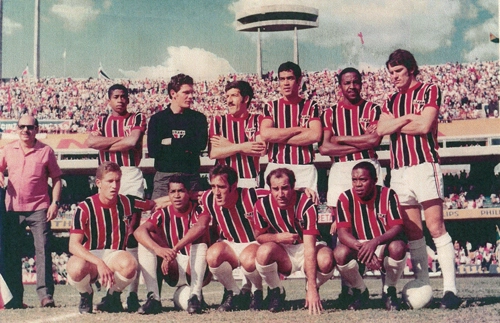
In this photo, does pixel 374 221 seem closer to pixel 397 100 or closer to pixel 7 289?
pixel 397 100

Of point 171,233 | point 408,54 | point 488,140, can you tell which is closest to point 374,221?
point 408,54

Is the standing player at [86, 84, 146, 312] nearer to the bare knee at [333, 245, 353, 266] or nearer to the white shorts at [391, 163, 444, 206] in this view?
the bare knee at [333, 245, 353, 266]

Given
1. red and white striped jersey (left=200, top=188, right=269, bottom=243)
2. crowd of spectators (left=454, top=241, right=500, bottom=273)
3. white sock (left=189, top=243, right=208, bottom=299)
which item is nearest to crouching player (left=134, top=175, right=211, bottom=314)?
white sock (left=189, top=243, right=208, bottom=299)

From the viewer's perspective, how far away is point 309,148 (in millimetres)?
4141

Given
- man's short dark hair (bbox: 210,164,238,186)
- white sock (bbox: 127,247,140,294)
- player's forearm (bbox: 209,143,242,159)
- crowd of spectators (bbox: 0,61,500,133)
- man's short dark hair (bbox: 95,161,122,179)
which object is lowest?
white sock (bbox: 127,247,140,294)

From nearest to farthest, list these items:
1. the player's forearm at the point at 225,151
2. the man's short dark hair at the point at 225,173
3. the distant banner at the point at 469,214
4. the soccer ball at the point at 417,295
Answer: the soccer ball at the point at 417,295 → the man's short dark hair at the point at 225,173 → the player's forearm at the point at 225,151 → the distant banner at the point at 469,214

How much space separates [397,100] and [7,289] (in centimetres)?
315

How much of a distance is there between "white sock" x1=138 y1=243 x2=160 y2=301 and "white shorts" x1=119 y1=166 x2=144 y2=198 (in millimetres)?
587

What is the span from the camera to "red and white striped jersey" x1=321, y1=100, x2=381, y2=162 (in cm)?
405

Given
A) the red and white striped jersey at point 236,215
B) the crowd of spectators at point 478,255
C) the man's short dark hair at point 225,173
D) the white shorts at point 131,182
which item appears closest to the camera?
the man's short dark hair at point 225,173

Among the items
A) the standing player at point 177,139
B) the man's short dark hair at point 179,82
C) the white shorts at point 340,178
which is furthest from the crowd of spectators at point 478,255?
the man's short dark hair at point 179,82

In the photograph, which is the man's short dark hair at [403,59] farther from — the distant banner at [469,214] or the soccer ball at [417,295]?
the distant banner at [469,214]

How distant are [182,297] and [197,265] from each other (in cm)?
25

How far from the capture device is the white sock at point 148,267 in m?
3.81
